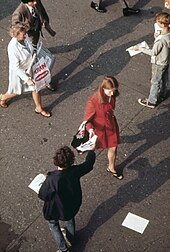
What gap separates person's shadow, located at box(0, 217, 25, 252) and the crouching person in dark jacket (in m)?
0.88

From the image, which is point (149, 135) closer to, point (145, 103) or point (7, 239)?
point (145, 103)

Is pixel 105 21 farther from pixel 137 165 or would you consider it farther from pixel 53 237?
pixel 53 237

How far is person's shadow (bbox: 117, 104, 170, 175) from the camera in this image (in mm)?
6836

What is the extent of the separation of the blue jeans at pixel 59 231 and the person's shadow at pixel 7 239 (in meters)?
0.63

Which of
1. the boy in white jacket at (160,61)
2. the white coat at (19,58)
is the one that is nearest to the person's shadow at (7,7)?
the white coat at (19,58)

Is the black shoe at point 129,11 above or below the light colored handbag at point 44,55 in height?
below

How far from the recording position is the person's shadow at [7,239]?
5793 millimetres

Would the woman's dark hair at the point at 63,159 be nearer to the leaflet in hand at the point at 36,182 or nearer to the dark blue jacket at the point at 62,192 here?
the dark blue jacket at the point at 62,192

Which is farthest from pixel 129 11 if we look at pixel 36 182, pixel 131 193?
pixel 36 182

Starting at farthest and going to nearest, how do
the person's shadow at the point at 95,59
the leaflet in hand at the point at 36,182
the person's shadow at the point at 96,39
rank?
the person's shadow at the point at 96,39, the person's shadow at the point at 95,59, the leaflet in hand at the point at 36,182

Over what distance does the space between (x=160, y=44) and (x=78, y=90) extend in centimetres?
184

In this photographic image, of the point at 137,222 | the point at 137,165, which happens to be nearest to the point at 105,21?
the point at 137,165

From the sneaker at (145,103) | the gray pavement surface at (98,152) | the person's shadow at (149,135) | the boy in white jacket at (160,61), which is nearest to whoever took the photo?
the gray pavement surface at (98,152)

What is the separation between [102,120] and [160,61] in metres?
1.71
